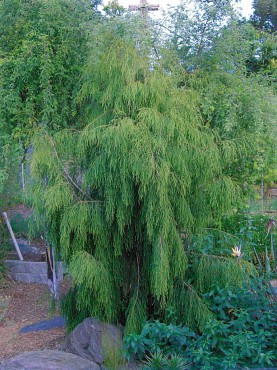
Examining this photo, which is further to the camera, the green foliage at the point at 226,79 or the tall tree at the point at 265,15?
the tall tree at the point at 265,15

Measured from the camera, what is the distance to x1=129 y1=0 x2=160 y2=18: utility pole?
6.92 meters

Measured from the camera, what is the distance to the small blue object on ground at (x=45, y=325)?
6.64 metres

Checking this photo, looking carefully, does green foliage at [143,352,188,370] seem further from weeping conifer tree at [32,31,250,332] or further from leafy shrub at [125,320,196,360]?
weeping conifer tree at [32,31,250,332]

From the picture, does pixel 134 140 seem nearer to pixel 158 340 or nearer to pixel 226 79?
pixel 158 340

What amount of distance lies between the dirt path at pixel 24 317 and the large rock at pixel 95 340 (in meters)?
0.57

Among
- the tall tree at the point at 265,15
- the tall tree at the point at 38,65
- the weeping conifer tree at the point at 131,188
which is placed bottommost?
the weeping conifer tree at the point at 131,188

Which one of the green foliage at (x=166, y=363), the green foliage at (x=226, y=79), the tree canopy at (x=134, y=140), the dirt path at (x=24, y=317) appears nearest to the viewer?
the green foliage at (x=166, y=363)

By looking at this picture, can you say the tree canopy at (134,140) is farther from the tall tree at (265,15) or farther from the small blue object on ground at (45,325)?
the tall tree at (265,15)

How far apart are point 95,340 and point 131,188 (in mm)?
1691

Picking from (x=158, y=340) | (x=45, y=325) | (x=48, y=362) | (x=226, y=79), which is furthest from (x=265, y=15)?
(x=48, y=362)

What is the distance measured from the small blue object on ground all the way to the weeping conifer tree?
112cm

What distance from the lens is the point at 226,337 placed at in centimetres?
504

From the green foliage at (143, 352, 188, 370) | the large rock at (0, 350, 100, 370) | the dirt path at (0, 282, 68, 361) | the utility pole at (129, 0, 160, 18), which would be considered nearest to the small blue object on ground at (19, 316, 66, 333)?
the dirt path at (0, 282, 68, 361)

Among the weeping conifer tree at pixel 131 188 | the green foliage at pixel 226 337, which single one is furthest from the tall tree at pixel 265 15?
the green foliage at pixel 226 337
